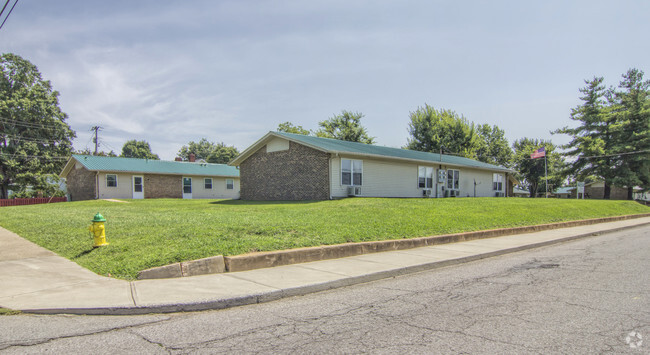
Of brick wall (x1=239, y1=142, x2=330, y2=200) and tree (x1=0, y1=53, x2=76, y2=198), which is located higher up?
tree (x1=0, y1=53, x2=76, y2=198)

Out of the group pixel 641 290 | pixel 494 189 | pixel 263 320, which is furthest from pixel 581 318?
pixel 494 189

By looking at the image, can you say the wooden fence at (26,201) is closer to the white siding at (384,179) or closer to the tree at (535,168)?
the white siding at (384,179)

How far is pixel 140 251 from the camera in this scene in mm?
7473

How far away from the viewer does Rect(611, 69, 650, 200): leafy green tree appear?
42.1m

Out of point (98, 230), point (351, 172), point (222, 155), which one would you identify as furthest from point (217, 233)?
point (222, 155)

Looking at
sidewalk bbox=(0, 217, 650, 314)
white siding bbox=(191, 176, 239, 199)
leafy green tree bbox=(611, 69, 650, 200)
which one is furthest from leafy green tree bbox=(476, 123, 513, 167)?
sidewalk bbox=(0, 217, 650, 314)

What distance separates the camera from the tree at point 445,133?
176 ft

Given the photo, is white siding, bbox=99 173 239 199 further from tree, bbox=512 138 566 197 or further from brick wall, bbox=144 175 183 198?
tree, bbox=512 138 566 197

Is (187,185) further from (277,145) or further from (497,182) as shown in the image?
(497,182)

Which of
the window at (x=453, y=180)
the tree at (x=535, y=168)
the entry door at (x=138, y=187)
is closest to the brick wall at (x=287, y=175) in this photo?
the entry door at (x=138, y=187)

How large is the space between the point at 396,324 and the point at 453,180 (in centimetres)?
2810

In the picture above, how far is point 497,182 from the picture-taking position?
120 ft

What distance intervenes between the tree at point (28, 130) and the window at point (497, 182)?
4486cm

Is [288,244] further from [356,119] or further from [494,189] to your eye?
[356,119]
